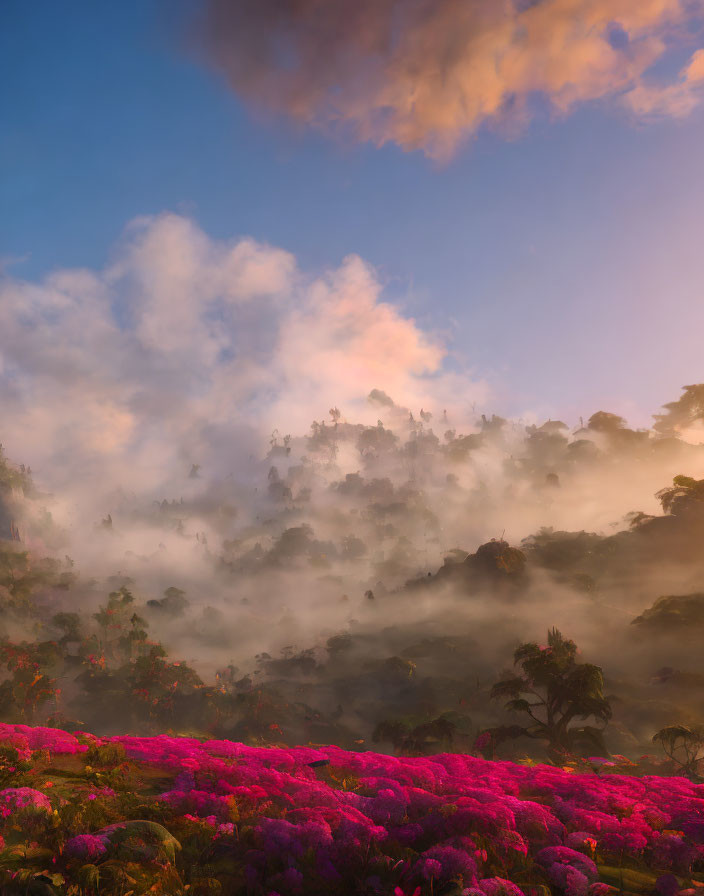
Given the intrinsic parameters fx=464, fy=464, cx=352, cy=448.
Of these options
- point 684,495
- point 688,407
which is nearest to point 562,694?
point 684,495

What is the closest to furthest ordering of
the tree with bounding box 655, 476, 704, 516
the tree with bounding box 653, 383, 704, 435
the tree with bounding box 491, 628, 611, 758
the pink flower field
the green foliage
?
the pink flower field
the tree with bounding box 491, 628, 611, 758
the green foliage
the tree with bounding box 655, 476, 704, 516
the tree with bounding box 653, 383, 704, 435

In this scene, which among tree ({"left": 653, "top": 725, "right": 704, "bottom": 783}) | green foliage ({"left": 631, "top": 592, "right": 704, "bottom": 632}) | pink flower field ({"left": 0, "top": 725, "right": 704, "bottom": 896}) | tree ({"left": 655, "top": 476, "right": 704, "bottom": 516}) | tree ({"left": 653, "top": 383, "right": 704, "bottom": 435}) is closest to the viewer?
pink flower field ({"left": 0, "top": 725, "right": 704, "bottom": 896})

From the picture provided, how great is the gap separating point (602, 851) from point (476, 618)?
195ft

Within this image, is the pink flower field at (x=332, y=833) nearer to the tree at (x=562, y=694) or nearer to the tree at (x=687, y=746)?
the tree at (x=562, y=694)

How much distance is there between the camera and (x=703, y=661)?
139ft

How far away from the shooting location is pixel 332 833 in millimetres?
7848

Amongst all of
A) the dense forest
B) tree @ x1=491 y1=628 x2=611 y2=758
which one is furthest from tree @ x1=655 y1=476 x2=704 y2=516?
tree @ x1=491 y1=628 x2=611 y2=758

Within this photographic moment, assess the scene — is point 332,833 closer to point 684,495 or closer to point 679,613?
point 679,613

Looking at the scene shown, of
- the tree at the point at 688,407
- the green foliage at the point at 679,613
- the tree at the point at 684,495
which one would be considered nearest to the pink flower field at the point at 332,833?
the green foliage at the point at 679,613

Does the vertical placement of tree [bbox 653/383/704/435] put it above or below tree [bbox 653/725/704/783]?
above

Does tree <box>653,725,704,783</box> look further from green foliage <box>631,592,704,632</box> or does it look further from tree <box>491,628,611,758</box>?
green foliage <box>631,592,704,632</box>

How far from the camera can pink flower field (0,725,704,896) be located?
664 cm

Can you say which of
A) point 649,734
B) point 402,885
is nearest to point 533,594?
point 649,734

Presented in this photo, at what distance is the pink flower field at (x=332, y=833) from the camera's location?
664 cm
